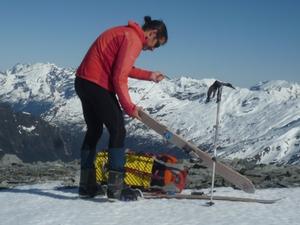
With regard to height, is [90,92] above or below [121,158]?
above

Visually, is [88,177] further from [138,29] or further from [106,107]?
[138,29]

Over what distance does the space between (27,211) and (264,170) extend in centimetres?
661

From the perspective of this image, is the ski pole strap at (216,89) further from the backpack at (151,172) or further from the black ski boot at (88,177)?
the black ski boot at (88,177)

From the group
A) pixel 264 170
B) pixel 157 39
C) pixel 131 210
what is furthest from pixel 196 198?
pixel 264 170

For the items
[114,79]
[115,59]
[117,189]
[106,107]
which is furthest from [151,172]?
[115,59]

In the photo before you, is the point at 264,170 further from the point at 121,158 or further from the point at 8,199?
the point at 8,199

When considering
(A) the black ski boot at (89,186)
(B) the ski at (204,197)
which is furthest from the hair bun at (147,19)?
(B) the ski at (204,197)

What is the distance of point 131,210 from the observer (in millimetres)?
8375

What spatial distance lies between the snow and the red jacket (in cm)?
156

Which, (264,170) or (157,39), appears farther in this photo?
(264,170)

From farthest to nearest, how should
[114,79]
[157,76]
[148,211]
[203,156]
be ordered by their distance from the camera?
[157,76], [203,156], [114,79], [148,211]

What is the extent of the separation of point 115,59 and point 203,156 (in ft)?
7.40

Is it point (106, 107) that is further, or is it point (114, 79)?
point (106, 107)

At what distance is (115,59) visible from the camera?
8.84m
